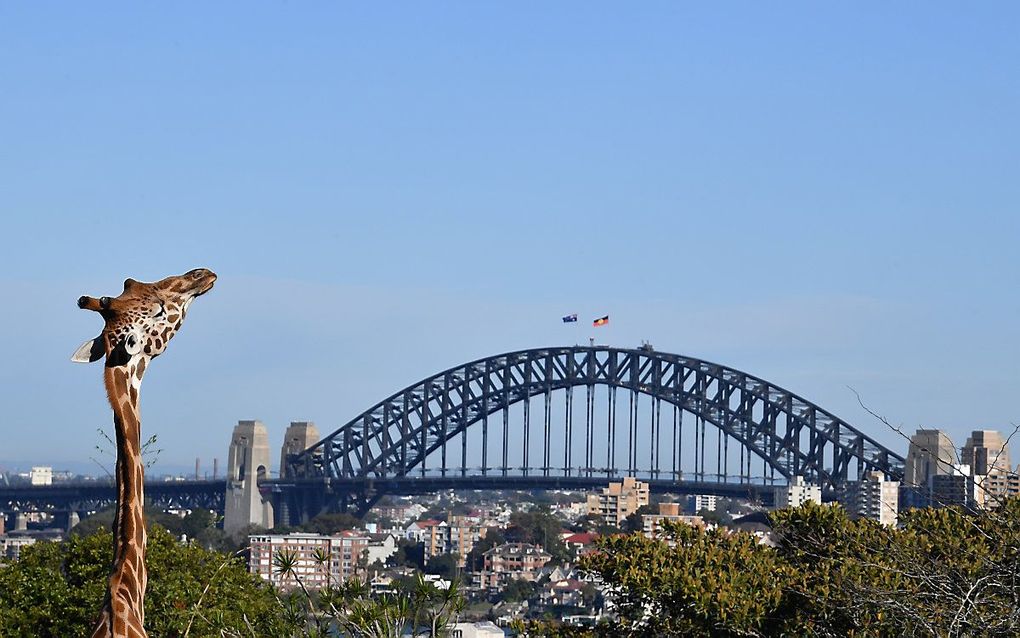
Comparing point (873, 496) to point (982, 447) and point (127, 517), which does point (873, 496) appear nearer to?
point (982, 447)

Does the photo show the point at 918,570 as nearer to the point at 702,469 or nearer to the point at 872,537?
the point at 872,537

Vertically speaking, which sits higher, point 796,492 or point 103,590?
point 796,492

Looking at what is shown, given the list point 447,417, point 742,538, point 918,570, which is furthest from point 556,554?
point 918,570

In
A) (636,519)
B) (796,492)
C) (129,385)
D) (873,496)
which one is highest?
(129,385)

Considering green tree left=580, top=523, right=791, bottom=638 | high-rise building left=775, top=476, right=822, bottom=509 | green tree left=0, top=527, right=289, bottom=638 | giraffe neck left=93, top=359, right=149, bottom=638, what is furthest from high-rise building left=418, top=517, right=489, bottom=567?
giraffe neck left=93, top=359, right=149, bottom=638

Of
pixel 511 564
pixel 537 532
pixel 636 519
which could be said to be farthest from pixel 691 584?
pixel 537 532

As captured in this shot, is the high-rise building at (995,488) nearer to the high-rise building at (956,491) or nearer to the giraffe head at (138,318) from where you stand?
the high-rise building at (956,491)
